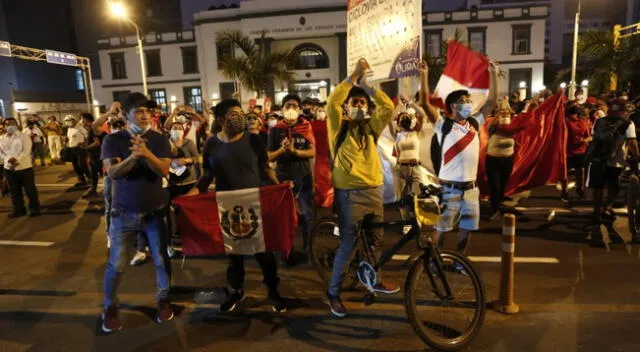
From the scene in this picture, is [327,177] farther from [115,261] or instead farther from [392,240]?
[115,261]

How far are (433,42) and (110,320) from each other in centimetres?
3215

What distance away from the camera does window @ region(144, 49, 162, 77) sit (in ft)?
123

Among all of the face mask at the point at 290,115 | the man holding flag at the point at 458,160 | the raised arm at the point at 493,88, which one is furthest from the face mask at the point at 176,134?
the raised arm at the point at 493,88

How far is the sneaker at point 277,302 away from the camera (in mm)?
4383

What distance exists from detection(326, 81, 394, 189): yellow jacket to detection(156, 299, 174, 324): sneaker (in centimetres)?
203

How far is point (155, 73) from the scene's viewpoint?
3800 centimetres

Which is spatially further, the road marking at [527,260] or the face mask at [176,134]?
the face mask at [176,134]

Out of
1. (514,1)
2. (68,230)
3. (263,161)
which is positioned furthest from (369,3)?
(514,1)

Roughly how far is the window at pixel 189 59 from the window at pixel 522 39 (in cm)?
Result: 2499

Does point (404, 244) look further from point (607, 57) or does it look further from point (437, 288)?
point (607, 57)

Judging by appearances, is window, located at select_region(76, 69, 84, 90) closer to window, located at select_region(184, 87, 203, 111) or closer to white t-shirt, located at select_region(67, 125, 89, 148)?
window, located at select_region(184, 87, 203, 111)

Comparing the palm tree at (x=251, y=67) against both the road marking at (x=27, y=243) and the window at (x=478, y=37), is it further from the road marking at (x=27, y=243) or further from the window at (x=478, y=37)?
the road marking at (x=27, y=243)

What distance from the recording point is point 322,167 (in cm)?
764

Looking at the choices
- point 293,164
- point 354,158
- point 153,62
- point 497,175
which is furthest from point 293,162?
point 153,62
